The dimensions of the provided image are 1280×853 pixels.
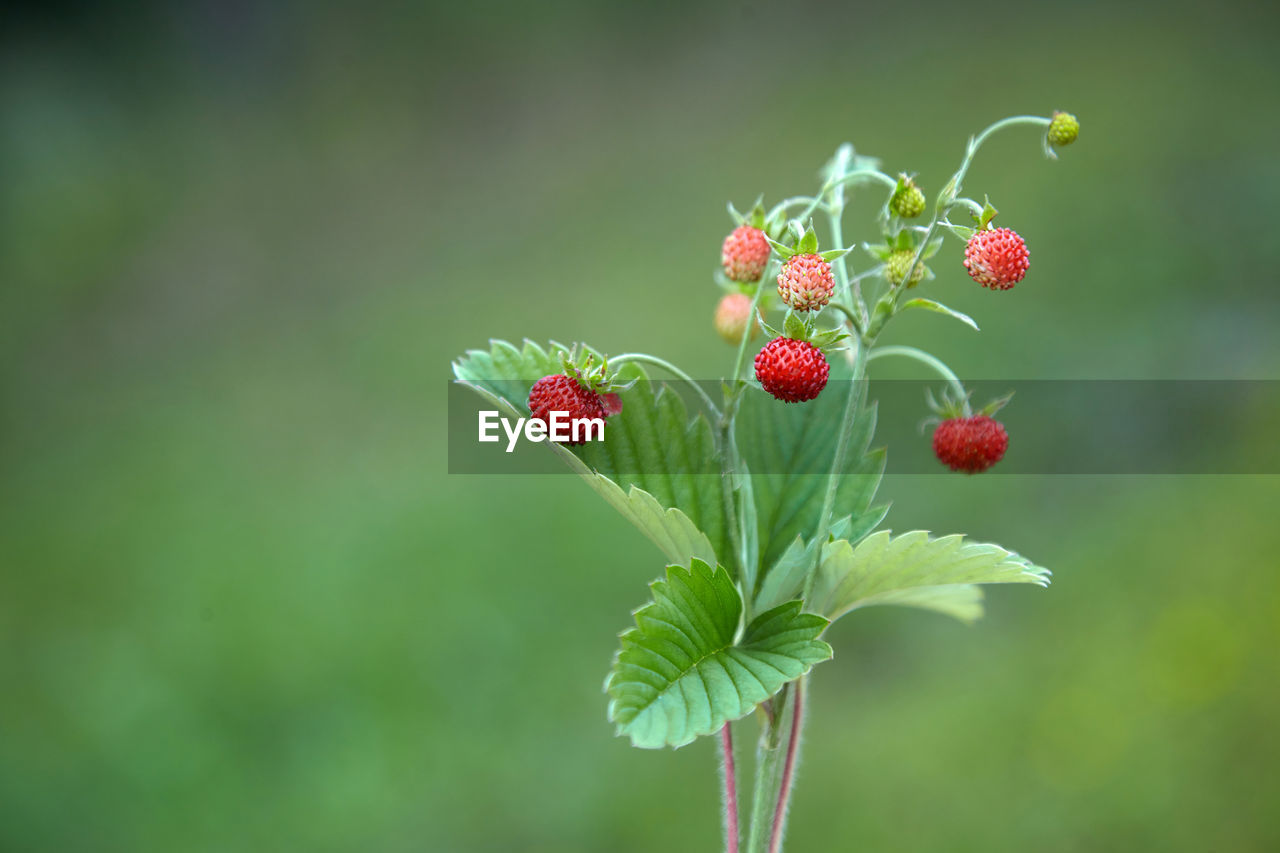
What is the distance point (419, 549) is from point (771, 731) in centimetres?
186

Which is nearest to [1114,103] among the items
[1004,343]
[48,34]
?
[1004,343]

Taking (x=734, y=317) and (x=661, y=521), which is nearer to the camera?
(x=661, y=521)

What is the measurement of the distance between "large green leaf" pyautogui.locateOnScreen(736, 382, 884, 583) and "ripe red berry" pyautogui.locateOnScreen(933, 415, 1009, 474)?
0.12ft

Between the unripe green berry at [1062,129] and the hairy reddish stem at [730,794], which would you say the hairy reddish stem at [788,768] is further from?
the unripe green berry at [1062,129]

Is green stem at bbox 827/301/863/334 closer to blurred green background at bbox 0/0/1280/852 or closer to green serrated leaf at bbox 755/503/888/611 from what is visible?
green serrated leaf at bbox 755/503/888/611

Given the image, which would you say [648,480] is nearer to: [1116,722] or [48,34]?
[1116,722]

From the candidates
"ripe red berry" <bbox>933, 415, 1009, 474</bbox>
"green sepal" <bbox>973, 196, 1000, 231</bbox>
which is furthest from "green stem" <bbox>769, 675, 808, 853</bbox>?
"green sepal" <bbox>973, 196, 1000, 231</bbox>

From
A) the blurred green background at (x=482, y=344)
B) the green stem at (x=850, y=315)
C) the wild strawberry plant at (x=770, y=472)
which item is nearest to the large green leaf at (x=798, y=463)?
the wild strawberry plant at (x=770, y=472)

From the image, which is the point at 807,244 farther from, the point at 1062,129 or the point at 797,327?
the point at 1062,129

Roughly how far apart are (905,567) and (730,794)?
0.49 ft

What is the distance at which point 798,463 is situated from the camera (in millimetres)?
631

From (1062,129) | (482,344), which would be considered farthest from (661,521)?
(482,344)

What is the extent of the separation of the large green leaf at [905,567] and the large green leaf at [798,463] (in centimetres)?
4

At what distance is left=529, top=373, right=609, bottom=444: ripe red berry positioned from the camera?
0.53 meters
